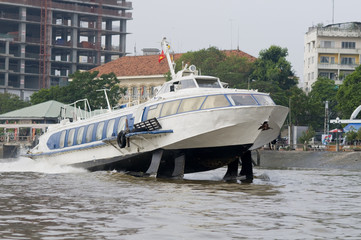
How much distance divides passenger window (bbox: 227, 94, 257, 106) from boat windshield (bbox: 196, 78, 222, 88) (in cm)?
197

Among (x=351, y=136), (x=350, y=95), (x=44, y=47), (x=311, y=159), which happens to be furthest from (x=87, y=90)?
(x=44, y=47)

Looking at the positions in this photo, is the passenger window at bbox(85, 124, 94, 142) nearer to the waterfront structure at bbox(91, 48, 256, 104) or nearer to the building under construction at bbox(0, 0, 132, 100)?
the waterfront structure at bbox(91, 48, 256, 104)

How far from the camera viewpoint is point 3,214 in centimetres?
1644

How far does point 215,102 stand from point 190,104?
92cm

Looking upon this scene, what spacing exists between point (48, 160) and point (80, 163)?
168 inches

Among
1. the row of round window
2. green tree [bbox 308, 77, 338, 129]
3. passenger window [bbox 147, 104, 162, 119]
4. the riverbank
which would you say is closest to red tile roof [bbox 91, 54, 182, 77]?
green tree [bbox 308, 77, 338, 129]

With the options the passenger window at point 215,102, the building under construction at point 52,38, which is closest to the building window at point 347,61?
the building under construction at point 52,38

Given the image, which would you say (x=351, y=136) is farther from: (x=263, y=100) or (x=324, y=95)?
(x=263, y=100)

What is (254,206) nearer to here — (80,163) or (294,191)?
(294,191)

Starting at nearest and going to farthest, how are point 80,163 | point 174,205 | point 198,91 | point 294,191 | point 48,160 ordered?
point 174,205 < point 294,191 < point 198,91 < point 80,163 < point 48,160

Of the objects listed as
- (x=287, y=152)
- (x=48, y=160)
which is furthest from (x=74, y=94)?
(x=48, y=160)

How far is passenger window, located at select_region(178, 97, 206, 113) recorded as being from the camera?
26100mm

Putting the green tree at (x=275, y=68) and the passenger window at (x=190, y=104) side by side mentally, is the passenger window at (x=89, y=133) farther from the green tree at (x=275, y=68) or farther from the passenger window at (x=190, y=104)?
the green tree at (x=275, y=68)

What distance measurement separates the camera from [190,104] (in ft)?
86.2
